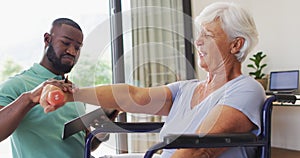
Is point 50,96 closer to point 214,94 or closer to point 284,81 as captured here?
point 214,94

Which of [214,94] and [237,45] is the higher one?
[237,45]

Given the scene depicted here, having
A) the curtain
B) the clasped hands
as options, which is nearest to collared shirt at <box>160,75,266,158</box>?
the clasped hands

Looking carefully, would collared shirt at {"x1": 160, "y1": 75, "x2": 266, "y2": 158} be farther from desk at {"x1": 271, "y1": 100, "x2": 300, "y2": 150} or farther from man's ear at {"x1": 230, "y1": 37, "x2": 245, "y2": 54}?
desk at {"x1": 271, "y1": 100, "x2": 300, "y2": 150}

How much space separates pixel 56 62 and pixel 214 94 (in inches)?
22.4

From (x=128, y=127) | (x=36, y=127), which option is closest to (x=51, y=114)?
(x=36, y=127)

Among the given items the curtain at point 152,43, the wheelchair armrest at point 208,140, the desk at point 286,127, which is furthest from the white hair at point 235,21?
the desk at point 286,127

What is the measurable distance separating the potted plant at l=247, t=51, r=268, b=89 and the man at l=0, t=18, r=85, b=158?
89.4 inches

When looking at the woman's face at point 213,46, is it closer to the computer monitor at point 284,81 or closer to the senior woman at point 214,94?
the senior woman at point 214,94

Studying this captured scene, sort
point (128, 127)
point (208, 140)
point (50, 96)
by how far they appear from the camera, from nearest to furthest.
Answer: point (50, 96) → point (208, 140) → point (128, 127)

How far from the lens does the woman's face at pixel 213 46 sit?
1209 mm

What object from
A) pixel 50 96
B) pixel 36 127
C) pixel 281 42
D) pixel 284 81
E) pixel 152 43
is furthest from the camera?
pixel 281 42

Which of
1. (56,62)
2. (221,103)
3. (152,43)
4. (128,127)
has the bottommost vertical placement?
(128,127)

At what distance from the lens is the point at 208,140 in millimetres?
1008

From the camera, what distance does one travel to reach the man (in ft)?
3.70
